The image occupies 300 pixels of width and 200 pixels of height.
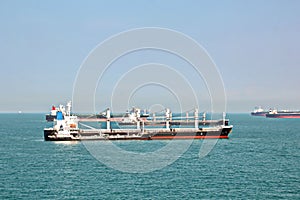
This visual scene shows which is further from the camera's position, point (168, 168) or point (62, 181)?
point (168, 168)

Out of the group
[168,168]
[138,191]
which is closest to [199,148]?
[168,168]

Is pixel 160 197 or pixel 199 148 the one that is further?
pixel 199 148

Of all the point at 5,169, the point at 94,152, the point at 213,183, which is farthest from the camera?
the point at 94,152

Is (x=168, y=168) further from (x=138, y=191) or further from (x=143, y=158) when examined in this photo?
(x=138, y=191)

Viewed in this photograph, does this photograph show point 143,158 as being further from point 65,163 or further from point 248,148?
point 248,148

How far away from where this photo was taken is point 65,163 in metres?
59.4

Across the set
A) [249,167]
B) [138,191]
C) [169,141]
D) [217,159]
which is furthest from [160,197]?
[169,141]

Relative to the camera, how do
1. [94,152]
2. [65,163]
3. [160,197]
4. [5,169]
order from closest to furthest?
[160,197] → [5,169] → [65,163] → [94,152]

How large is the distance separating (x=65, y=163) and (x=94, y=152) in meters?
11.2

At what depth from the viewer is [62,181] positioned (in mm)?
46656

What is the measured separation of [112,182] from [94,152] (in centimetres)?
2482

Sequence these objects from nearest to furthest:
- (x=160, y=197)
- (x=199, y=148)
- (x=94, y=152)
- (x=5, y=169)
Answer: (x=160, y=197)
(x=5, y=169)
(x=94, y=152)
(x=199, y=148)

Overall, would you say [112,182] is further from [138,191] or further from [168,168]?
[168,168]

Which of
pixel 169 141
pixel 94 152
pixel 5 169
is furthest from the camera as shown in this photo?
pixel 169 141
